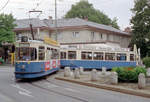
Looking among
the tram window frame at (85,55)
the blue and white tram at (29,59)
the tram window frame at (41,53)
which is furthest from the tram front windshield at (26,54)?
the tram window frame at (85,55)

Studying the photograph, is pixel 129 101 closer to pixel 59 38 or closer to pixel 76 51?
pixel 76 51

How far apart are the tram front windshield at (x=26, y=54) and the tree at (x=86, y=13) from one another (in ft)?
192

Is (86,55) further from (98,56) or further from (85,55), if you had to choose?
(98,56)

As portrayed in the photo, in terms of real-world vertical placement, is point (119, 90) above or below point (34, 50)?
below

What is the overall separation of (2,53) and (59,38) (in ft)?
39.1

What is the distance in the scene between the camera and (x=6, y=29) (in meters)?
38.0

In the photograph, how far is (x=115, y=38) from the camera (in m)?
46.3

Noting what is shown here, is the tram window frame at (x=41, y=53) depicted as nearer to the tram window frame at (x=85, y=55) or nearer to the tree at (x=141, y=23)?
the tram window frame at (x=85, y=55)

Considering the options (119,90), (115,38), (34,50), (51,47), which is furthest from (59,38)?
(119,90)

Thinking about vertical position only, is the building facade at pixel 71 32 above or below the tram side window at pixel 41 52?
above

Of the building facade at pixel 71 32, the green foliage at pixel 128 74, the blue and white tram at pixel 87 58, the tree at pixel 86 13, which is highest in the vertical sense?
the tree at pixel 86 13

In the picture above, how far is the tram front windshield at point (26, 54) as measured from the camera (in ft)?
51.7

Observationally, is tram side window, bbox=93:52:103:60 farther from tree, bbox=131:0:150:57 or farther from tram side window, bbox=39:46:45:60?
tree, bbox=131:0:150:57

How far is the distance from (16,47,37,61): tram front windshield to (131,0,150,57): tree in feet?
101
